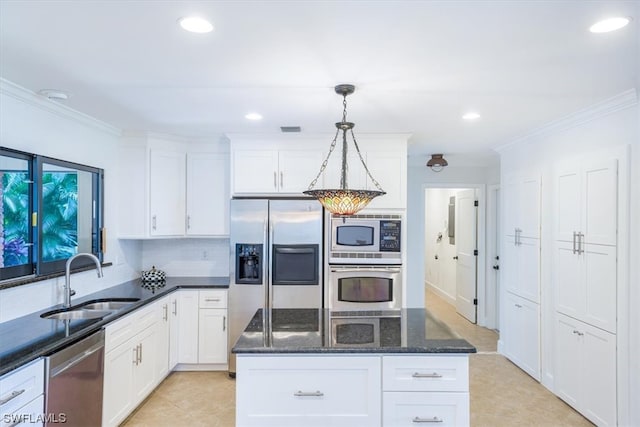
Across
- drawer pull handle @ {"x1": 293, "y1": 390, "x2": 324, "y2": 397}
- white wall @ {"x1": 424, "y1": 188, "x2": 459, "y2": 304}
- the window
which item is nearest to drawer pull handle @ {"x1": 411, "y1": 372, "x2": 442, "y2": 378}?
drawer pull handle @ {"x1": 293, "y1": 390, "x2": 324, "y2": 397}

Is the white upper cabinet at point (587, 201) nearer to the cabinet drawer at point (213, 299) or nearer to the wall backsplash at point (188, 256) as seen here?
the cabinet drawer at point (213, 299)

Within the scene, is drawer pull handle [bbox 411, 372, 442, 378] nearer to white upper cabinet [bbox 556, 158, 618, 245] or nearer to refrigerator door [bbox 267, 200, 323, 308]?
white upper cabinet [bbox 556, 158, 618, 245]

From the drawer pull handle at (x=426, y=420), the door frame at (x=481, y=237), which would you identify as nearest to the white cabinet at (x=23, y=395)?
the drawer pull handle at (x=426, y=420)

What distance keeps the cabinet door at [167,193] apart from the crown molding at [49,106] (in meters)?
0.52

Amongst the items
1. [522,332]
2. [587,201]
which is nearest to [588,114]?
[587,201]

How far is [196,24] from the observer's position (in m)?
1.74

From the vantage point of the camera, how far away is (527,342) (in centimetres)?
396

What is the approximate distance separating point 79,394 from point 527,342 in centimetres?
383

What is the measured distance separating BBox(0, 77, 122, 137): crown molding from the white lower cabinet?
2.26 metres

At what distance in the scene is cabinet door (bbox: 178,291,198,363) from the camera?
13.1 feet

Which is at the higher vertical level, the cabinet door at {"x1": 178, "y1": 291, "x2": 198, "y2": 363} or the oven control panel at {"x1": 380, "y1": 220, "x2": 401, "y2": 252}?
the oven control panel at {"x1": 380, "y1": 220, "x2": 401, "y2": 252}

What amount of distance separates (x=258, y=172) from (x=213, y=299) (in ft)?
4.42

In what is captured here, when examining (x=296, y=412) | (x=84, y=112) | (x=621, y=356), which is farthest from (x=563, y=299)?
(x=84, y=112)

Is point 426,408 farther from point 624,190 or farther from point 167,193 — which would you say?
point 167,193
